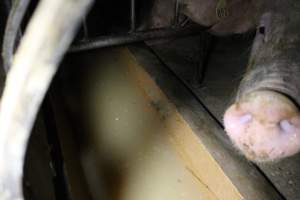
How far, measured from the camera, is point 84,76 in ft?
7.05

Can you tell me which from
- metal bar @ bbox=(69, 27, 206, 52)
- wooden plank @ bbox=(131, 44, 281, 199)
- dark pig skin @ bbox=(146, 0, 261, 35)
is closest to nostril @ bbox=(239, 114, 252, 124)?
wooden plank @ bbox=(131, 44, 281, 199)

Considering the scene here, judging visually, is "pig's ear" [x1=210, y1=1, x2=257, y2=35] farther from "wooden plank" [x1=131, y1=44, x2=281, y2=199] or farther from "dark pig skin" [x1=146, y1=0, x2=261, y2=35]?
"wooden plank" [x1=131, y1=44, x2=281, y2=199]

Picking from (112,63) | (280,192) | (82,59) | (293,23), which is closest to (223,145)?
(280,192)

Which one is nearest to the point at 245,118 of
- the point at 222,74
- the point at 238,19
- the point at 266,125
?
the point at 266,125

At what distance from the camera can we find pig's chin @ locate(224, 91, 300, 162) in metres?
0.86

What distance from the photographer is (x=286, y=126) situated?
2.87ft

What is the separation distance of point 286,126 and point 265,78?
0.17m

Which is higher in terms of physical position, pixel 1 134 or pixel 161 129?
pixel 1 134

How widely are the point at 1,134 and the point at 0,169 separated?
5cm

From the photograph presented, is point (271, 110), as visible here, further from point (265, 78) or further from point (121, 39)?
point (121, 39)

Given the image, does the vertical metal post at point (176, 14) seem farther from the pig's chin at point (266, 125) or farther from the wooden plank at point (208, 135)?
the pig's chin at point (266, 125)

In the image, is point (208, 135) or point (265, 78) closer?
point (265, 78)

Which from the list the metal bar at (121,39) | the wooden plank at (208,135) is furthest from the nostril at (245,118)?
the metal bar at (121,39)

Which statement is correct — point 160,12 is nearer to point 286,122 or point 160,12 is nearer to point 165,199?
point 165,199
